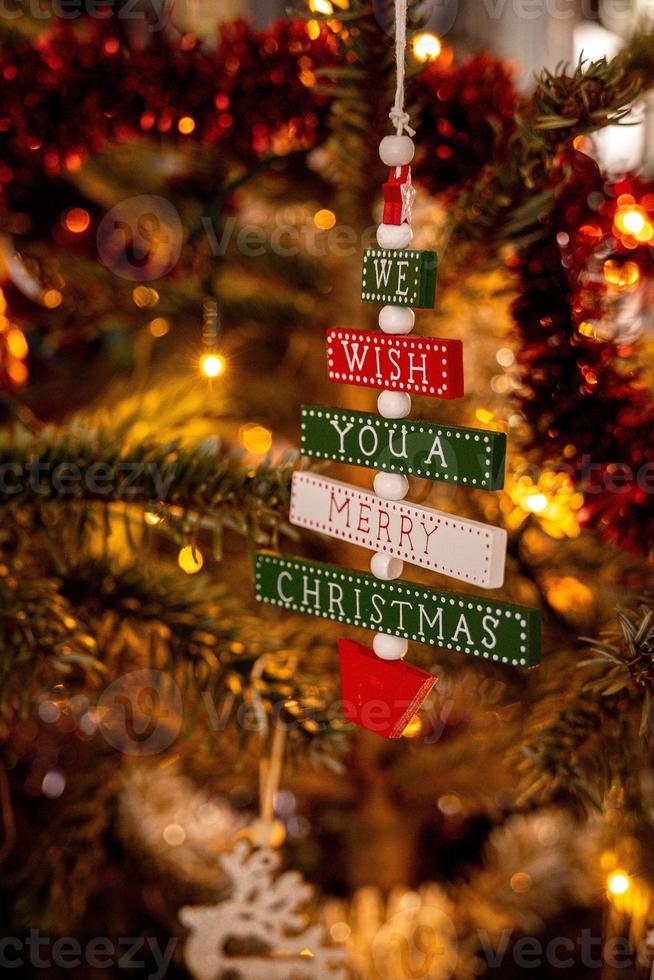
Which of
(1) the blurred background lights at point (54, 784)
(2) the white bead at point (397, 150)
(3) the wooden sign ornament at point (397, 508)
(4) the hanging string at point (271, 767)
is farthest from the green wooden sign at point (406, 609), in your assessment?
(1) the blurred background lights at point (54, 784)

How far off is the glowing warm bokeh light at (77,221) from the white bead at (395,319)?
1.79 ft

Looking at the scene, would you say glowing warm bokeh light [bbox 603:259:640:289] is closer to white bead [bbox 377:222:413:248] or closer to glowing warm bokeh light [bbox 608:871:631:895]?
white bead [bbox 377:222:413:248]

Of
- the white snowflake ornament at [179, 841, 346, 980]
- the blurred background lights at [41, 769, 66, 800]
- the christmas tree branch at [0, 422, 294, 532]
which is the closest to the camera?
the christmas tree branch at [0, 422, 294, 532]

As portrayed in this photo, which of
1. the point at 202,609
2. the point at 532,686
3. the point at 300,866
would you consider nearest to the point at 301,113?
the point at 202,609

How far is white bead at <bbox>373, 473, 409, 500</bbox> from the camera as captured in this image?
0.52 m

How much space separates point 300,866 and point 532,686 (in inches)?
17.7

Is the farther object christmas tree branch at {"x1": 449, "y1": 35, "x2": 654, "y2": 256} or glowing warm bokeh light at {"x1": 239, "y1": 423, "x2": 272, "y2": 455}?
glowing warm bokeh light at {"x1": 239, "y1": 423, "x2": 272, "y2": 455}

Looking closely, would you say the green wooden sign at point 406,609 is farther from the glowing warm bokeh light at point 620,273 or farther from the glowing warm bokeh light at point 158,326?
the glowing warm bokeh light at point 158,326

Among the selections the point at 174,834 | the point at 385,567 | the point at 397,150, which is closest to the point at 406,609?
the point at 385,567

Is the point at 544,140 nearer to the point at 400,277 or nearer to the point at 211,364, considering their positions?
the point at 400,277

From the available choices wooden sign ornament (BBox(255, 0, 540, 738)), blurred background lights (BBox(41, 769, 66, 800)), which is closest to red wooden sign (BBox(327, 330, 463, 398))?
wooden sign ornament (BBox(255, 0, 540, 738))

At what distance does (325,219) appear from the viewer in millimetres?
882

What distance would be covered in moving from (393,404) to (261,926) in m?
0.45

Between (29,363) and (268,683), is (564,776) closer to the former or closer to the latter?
(268,683)
